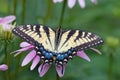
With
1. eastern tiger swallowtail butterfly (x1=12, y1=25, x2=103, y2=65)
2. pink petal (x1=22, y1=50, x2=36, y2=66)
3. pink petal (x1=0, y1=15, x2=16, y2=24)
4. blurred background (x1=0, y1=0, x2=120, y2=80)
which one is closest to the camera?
eastern tiger swallowtail butterfly (x1=12, y1=25, x2=103, y2=65)

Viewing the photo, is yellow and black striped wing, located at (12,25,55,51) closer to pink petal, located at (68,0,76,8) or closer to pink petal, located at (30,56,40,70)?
pink petal, located at (30,56,40,70)

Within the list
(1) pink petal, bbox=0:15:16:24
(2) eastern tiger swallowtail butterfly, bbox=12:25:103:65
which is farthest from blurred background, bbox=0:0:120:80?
(2) eastern tiger swallowtail butterfly, bbox=12:25:103:65

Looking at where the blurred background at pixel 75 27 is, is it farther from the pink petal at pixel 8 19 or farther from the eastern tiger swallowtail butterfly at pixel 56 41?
the eastern tiger swallowtail butterfly at pixel 56 41

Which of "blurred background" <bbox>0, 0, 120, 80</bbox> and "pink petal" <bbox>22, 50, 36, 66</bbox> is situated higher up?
"pink petal" <bbox>22, 50, 36, 66</bbox>

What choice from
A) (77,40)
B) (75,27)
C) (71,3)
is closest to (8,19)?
(71,3)

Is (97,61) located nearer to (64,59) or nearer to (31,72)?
(31,72)

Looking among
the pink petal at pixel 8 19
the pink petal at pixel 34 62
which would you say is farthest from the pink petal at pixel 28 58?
the pink petal at pixel 8 19

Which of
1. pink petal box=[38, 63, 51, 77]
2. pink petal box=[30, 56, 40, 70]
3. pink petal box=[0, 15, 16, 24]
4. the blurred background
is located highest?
pink petal box=[0, 15, 16, 24]
